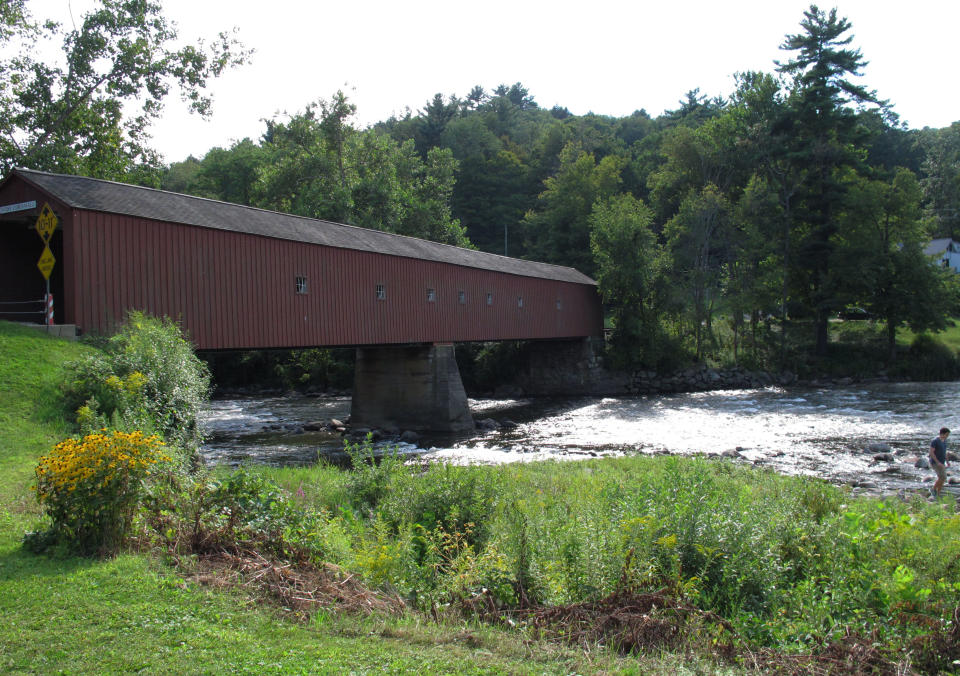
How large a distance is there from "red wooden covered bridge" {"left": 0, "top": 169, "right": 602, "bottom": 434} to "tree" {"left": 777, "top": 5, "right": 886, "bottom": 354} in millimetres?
18850

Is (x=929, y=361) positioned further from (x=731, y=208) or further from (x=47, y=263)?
(x=47, y=263)

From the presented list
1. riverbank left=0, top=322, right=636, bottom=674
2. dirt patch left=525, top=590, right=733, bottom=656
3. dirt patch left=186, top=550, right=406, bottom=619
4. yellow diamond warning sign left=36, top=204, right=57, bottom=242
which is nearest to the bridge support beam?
yellow diamond warning sign left=36, top=204, right=57, bottom=242

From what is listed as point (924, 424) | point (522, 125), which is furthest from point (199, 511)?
point (522, 125)

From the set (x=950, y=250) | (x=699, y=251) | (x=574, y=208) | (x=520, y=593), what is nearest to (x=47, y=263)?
(x=520, y=593)

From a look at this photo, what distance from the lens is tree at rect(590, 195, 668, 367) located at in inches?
1236

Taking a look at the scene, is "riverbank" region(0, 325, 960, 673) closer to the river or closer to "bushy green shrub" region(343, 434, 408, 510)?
"bushy green shrub" region(343, 434, 408, 510)

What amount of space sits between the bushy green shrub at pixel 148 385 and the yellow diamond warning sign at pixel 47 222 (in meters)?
3.09

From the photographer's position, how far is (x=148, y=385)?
959cm

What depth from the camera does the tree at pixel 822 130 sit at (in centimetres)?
3231

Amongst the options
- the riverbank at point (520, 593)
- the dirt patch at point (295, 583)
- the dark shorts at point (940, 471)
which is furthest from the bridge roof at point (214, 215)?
the dark shorts at point (940, 471)

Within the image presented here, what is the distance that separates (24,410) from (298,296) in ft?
26.4

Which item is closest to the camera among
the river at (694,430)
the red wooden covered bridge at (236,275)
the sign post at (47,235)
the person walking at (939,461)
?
the person walking at (939,461)

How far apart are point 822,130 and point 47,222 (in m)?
33.4

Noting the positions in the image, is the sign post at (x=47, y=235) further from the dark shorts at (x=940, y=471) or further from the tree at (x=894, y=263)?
the tree at (x=894, y=263)
